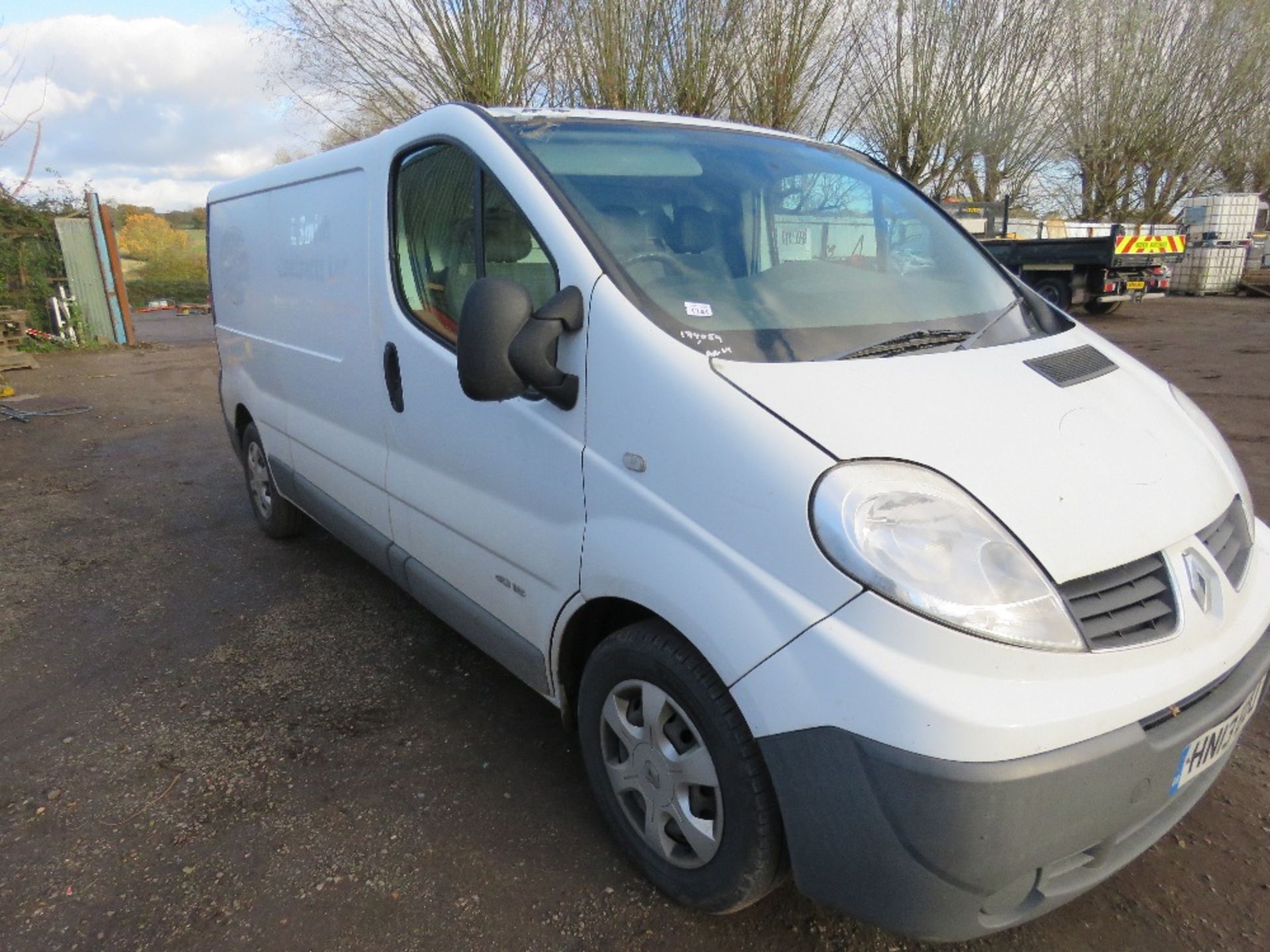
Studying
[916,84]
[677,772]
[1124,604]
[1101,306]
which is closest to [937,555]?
[1124,604]

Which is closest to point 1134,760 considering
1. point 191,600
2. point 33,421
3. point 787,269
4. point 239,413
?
point 787,269

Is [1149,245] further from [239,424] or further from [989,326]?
[239,424]

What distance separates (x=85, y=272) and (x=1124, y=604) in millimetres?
17529

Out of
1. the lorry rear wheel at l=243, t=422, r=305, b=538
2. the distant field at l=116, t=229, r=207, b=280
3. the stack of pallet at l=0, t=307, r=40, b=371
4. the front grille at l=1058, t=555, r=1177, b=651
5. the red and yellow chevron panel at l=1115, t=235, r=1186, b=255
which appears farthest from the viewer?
the distant field at l=116, t=229, r=207, b=280

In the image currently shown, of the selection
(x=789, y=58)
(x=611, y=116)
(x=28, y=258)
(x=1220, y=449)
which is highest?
(x=789, y=58)

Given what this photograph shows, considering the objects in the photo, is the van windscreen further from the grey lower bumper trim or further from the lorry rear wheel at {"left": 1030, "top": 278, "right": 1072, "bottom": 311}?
the lorry rear wheel at {"left": 1030, "top": 278, "right": 1072, "bottom": 311}

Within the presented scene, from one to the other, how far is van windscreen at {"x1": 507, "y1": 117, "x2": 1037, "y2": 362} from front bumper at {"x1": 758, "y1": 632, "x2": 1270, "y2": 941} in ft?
2.97

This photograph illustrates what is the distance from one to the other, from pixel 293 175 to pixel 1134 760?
3.73 m

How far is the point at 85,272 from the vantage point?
586 inches

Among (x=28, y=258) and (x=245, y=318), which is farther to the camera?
(x=28, y=258)

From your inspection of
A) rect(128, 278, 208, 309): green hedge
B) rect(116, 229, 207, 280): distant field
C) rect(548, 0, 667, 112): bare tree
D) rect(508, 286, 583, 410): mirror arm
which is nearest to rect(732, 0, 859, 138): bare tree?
rect(548, 0, 667, 112): bare tree

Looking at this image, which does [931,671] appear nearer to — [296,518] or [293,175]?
[293,175]

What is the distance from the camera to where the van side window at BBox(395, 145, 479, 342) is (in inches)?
98.3

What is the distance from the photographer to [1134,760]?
1515 millimetres
